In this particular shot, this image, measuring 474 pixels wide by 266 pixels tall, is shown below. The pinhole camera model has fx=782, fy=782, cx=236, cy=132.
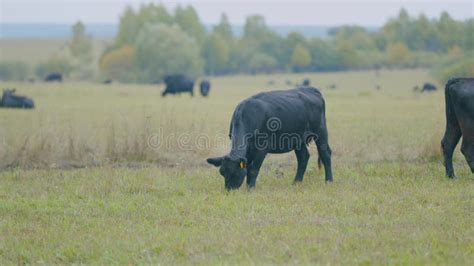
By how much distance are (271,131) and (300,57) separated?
93.9 m

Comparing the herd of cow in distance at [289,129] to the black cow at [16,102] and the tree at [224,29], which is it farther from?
the tree at [224,29]

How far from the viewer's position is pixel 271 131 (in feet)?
48.8

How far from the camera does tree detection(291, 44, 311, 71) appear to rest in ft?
354

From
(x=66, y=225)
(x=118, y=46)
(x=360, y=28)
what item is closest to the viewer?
(x=66, y=225)

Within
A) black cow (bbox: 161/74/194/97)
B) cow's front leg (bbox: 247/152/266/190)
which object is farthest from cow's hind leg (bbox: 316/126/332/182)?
black cow (bbox: 161/74/194/97)

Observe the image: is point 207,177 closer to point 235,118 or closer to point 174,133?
point 235,118

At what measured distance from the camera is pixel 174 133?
20031 mm

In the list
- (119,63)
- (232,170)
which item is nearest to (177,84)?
(232,170)

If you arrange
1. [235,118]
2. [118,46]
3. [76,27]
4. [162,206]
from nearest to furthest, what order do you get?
[162,206], [235,118], [118,46], [76,27]

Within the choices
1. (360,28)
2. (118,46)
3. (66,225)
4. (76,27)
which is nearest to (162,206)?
(66,225)

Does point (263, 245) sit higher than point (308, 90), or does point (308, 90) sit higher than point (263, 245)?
point (308, 90)

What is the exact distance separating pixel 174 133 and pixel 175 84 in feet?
98.3

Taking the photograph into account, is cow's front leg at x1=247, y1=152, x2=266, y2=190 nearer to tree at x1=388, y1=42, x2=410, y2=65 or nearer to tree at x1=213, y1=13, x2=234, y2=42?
tree at x1=388, y1=42, x2=410, y2=65

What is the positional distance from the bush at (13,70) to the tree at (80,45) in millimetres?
11451
